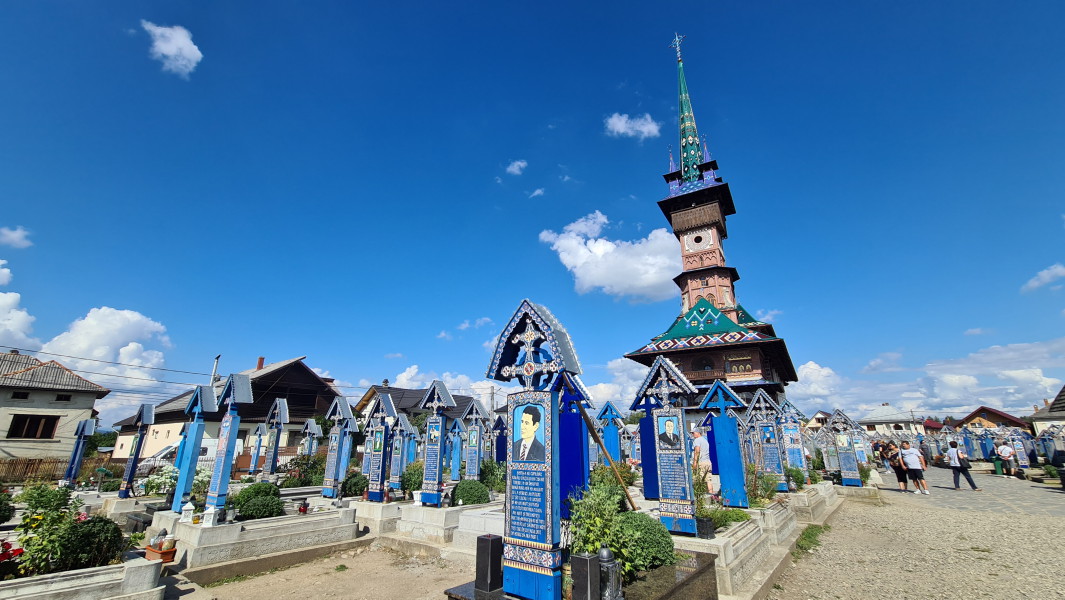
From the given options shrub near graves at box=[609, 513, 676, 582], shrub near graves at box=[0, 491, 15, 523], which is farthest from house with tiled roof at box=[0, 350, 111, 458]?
shrub near graves at box=[609, 513, 676, 582]

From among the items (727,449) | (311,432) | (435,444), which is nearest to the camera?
(727,449)

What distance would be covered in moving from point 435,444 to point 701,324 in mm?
32430

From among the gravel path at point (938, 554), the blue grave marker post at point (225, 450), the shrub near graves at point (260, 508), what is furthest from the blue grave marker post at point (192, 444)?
the gravel path at point (938, 554)

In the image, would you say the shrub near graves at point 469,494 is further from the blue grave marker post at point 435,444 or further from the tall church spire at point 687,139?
the tall church spire at point 687,139

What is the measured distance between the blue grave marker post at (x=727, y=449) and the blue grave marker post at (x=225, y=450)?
495 inches

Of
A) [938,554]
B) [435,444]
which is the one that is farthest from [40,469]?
[938,554]

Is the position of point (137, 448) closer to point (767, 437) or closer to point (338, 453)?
point (338, 453)

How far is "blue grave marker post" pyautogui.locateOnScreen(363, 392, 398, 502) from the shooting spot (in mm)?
14602

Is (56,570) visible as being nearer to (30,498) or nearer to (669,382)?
(30,498)

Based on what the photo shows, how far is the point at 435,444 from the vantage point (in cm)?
1413

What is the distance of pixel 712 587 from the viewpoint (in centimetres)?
681

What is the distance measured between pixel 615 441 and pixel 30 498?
→ 20607 mm

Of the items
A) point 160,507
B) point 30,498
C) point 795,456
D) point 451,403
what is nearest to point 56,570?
point 30,498

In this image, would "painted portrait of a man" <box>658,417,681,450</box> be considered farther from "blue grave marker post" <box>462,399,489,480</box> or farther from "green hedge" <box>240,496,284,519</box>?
"green hedge" <box>240,496,284,519</box>
